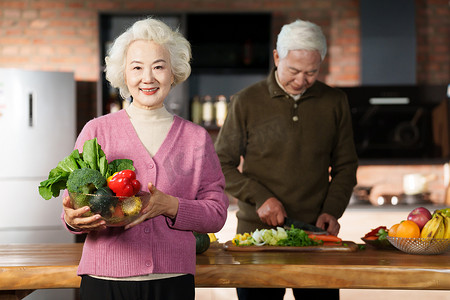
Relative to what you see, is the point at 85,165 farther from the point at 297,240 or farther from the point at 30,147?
the point at 30,147

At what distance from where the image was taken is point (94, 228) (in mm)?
1490

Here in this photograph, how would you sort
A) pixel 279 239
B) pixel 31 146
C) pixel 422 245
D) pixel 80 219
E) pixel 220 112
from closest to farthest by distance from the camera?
pixel 80 219 < pixel 422 245 < pixel 279 239 < pixel 31 146 < pixel 220 112

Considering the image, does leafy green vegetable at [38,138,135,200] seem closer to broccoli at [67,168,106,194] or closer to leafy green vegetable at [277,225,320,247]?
broccoli at [67,168,106,194]

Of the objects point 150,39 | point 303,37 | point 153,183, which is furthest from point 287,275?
point 303,37

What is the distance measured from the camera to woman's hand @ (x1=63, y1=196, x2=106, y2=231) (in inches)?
56.4

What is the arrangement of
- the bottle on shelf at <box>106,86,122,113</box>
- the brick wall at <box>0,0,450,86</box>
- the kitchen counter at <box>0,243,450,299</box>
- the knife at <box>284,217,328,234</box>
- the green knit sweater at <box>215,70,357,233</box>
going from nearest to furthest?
the kitchen counter at <box>0,243,450,299</box>
the knife at <box>284,217,328,234</box>
the green knit sweater at <box>215,70,357,233</box>
the bottle on shelf at <box>106,86,122,113</box>
the brick wall at <box>0,0,450,86</box>

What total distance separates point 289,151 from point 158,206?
119cm

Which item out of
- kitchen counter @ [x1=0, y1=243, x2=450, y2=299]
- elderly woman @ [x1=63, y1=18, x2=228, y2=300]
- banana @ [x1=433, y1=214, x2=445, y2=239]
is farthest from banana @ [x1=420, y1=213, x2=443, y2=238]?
elderly woman @ [x1=63, y1=18, x2=228, y2=300]

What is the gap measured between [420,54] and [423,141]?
916 millimetres

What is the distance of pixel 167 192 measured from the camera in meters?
1.56

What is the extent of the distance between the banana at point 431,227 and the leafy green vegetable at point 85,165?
46.9 inches

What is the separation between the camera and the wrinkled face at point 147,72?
62.3 inches

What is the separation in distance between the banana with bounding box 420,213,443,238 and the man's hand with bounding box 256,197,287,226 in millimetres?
540

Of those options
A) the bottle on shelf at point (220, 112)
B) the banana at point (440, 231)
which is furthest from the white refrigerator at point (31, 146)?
the banana at point (440, 231)
